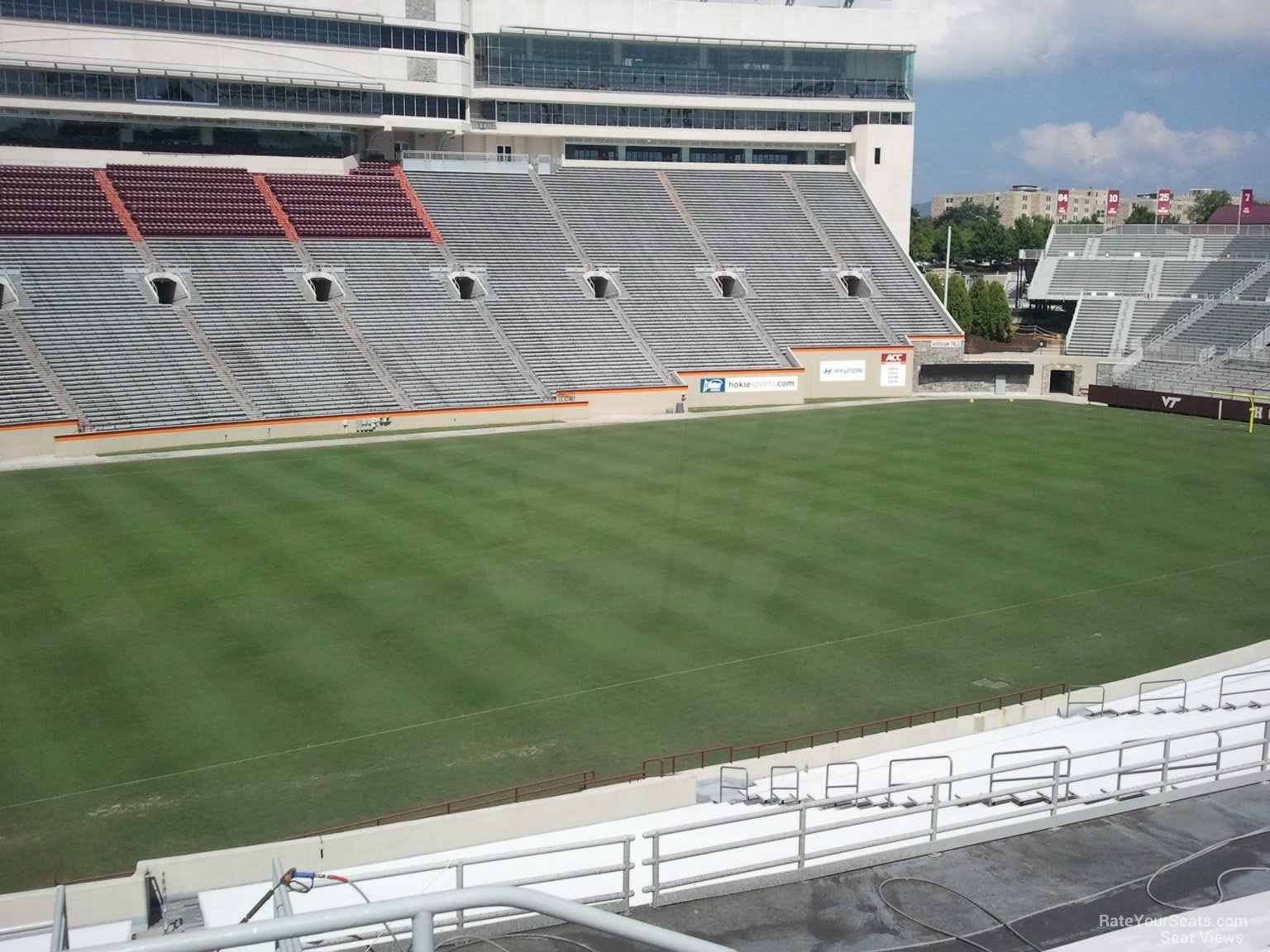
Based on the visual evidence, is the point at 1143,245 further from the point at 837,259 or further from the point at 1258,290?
the point at 837,259

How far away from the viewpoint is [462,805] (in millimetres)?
16516

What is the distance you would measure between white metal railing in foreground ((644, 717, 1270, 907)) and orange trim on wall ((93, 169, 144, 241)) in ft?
147

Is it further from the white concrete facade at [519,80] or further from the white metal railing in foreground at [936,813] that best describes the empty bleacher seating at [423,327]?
the white metal railing in foreground at [936,813]

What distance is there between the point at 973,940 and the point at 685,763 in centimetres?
996

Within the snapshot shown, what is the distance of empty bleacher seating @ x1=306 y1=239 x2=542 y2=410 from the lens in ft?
159

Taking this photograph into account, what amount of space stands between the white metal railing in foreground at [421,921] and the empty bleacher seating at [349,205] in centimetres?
5233

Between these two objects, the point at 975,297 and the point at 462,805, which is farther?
the point at 975,297

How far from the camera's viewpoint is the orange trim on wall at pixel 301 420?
41781 millimetres

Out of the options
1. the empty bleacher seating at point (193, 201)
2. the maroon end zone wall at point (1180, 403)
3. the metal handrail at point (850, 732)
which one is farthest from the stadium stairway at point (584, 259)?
the metal handrail at point (850, 732)

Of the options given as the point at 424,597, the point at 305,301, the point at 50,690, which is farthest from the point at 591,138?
the point at 50,690

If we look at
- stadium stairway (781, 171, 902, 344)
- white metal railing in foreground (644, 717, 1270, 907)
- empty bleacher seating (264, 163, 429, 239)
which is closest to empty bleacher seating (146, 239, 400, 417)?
empty bleacher seating (264, 163, 429, 239)

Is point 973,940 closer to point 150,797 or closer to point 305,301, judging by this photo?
point 150,797

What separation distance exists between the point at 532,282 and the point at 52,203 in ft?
65.7

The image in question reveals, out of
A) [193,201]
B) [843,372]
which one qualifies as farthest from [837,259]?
[193,201]
